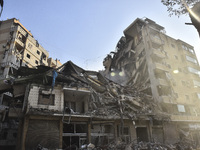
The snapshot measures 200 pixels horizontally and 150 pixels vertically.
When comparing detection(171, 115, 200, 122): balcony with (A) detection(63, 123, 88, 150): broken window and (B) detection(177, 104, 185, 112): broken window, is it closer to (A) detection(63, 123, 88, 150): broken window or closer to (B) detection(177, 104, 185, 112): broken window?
(B) detection(177, 104, 185, 112): broken window

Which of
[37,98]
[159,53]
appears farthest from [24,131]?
[159,53]

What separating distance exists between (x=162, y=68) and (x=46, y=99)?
21.5 m

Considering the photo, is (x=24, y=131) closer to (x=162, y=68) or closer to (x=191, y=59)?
(x=162, y=68)

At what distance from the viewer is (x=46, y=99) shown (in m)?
15.2

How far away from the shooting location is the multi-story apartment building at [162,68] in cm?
2551

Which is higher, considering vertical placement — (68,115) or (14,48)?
(14,48)

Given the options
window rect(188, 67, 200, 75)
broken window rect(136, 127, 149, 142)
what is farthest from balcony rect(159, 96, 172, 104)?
window rect(188, 67, 200, 75)

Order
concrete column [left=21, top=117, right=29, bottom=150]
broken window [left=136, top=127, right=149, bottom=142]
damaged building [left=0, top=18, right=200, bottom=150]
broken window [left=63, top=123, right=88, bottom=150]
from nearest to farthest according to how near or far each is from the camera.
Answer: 1. concrete column [left=21, top=117, right=29, bottom=150]
2. damaged building [left=0, top=18, right=200, bottom=150]
3. broken window [left=63, top=123, right=88, bottom=150]
4. broken window [left=136, top=127, right=149, bottom=142]

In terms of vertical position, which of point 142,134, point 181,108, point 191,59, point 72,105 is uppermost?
point 191,59

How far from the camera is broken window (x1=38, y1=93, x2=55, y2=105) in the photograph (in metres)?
14.8

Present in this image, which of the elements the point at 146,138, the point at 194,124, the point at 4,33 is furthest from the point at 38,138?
the point at 4,33

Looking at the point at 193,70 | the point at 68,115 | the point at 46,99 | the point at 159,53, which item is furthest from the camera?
the point at 193,70

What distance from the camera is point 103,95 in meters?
18.7

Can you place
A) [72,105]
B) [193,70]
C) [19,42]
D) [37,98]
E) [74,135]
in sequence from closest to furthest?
[37,98]
[74,135]
[72,105]
[19,42]
[193,70]
